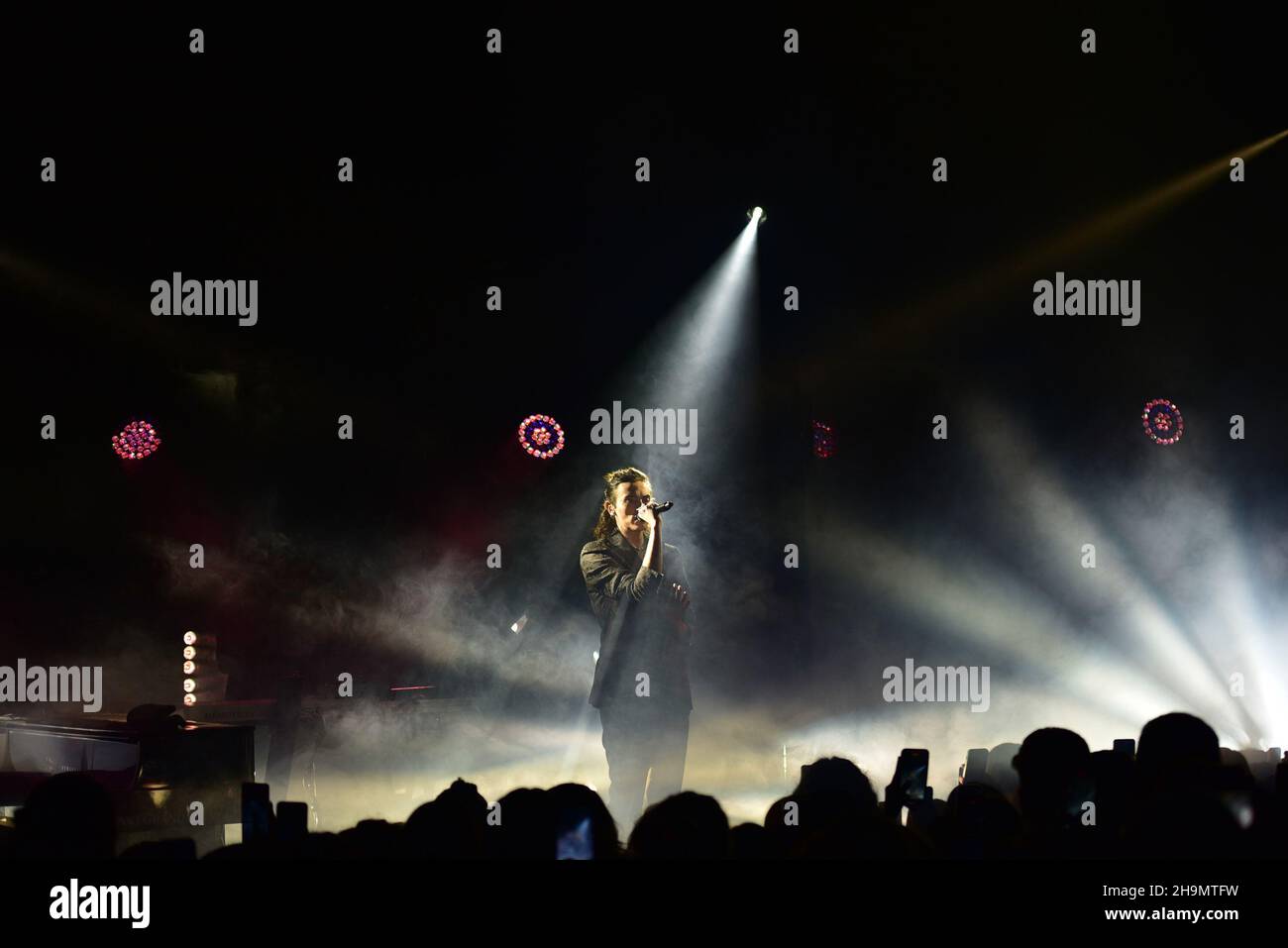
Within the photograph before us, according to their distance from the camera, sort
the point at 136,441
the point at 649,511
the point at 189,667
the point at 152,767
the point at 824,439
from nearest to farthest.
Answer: the point at 152,767, the point at 649,511, the point at 189,667, the point at 136,441, the point at 824,439

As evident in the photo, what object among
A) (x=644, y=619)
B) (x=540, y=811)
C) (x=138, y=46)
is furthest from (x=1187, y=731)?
(x=138, y=46)

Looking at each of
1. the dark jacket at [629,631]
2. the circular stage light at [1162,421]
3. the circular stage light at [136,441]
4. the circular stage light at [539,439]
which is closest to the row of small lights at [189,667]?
the circular stage light at [136,441]

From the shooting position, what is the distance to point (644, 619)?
649cm

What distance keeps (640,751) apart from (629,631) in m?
0.73

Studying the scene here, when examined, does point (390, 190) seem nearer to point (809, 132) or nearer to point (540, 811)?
point (809, 132)

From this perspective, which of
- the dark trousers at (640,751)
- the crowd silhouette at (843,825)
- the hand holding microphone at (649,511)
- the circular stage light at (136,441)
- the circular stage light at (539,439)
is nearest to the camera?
the crowd silhouette at (843,825)

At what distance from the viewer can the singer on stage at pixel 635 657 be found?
639 cm

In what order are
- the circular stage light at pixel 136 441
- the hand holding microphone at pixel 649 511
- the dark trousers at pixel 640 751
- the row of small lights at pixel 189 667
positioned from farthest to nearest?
the circular stage light at pixel 136 441 → the row of small lights at pixel 189 667 → the dark trousers at pixel 640 751 → the hand holding microphone at pixel 649 511

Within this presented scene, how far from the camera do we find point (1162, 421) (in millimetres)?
9289

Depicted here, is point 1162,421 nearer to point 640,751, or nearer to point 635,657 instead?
point 635,657

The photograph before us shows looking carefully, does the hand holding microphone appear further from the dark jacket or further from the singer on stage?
the dark jacket

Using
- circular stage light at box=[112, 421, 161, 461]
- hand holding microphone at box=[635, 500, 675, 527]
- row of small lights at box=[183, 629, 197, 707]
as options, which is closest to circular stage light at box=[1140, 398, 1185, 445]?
hand holding microphone at box=[635, 500, 675, 527]

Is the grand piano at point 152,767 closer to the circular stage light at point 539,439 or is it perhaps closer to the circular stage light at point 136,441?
the circular stage light at point 136,441

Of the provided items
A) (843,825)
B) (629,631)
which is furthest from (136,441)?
(843,825)
